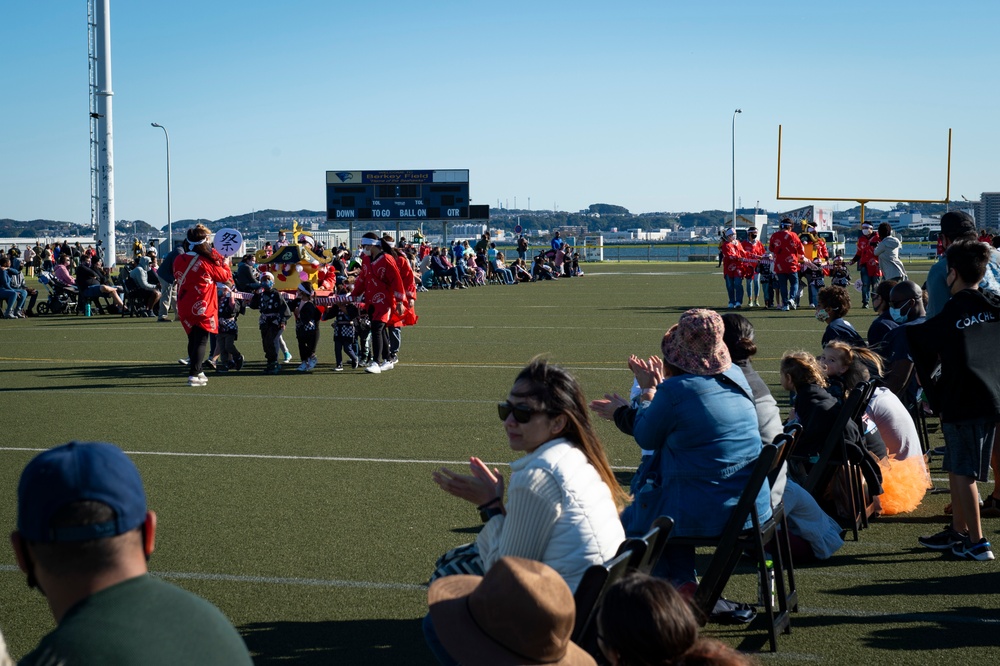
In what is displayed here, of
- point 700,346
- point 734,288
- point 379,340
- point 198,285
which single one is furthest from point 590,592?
point 734,288

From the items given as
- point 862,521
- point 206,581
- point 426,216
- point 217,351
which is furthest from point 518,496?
point 426,216

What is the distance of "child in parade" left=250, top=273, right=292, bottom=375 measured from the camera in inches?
599

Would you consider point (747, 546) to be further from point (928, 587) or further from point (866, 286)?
point (866, 286)

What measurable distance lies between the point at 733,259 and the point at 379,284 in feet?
45.5

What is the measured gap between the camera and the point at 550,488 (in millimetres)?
3799

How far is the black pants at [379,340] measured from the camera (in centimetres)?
1512

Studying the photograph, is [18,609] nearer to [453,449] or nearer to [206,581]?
[206,581]

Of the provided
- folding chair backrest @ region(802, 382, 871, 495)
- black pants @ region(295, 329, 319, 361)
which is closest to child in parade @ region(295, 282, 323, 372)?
black pants @ region(295, 329, 319, 361)

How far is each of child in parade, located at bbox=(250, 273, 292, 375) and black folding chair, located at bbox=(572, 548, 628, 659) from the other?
1231cm

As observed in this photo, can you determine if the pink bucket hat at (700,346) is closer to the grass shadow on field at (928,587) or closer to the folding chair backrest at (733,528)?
the folding chair backrest at (733,528)

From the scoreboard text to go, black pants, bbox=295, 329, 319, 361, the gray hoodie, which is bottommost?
black pants, bbox=295, 329, 319, 361

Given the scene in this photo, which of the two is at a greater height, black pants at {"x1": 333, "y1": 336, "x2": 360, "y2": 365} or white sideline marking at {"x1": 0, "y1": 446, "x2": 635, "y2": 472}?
black pants at {"x1": 333, "y1": 336, "x2": 360, "y2": 365}

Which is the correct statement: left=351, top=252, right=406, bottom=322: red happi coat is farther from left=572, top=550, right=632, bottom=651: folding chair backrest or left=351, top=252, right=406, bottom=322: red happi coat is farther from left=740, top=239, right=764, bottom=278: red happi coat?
left=740, top=239, right=764, bottom=278: red happi coat

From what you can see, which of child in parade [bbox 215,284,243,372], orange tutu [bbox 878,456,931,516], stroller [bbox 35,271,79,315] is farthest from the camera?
stroller [bbox 35,271,79,315]
